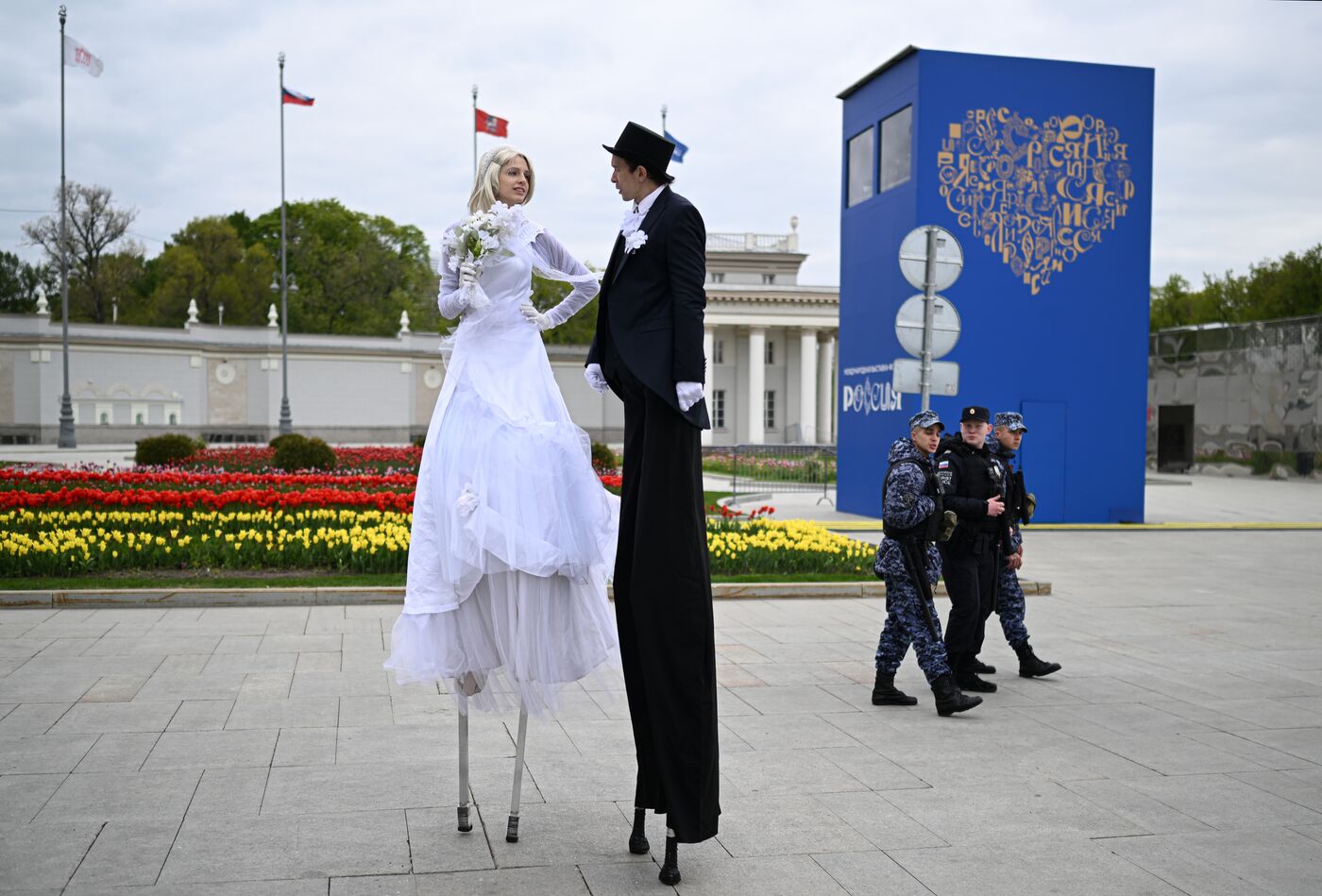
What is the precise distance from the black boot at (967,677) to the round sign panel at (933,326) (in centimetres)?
418

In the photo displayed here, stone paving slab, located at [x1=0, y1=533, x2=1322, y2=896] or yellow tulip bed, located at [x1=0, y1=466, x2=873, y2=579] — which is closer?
stone paving slab, located at [x1=0, y1=533, x2=1322, y2=896]

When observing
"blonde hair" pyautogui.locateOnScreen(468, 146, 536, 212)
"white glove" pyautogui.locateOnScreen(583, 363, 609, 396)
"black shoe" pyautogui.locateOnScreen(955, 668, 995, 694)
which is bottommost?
"black shoe" pyautogui.locateOnScreen(955, 668, 995, 694)

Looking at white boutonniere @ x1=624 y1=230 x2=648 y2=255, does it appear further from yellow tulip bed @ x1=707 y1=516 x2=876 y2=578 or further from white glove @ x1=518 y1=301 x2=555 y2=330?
yellow tulip bed @ x1=707 y1=516 x2=876 y2=578

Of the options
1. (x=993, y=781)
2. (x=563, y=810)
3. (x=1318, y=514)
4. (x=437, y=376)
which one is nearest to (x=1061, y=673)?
(x=993, y=781)

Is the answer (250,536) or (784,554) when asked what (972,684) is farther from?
(250,536)

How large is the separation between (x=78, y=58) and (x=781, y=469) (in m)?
26.1

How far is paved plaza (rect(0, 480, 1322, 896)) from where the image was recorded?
401 cm

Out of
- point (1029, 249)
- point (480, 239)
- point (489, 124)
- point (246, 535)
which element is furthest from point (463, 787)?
point (489, 124)

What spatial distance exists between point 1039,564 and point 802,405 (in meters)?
57.7

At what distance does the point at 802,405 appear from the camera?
71.2 m

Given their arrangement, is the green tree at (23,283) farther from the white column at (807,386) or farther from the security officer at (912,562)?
the security officer at (912,562)

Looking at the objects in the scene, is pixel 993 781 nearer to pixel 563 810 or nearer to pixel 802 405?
pixel 563 810

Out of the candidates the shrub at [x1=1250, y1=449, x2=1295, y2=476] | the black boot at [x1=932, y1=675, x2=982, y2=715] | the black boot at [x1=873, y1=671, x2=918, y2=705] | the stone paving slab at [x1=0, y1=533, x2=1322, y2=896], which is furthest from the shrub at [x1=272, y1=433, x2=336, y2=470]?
the shrub at [x1=1250, y1=449, x2=1295, y2=476]

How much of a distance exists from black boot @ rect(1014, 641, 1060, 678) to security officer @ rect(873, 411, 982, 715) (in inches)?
46.3
